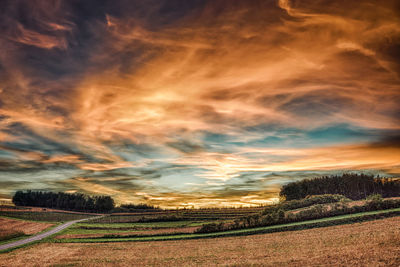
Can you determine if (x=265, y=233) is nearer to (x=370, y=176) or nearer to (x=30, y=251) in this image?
(x=30, y=251)

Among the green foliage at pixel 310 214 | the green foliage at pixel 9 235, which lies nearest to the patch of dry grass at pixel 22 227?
the green foliage at pixel 9 235

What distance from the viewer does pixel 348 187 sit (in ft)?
531

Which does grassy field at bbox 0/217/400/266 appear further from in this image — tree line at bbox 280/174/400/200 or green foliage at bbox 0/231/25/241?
tree line at bbox 280/174/400/200

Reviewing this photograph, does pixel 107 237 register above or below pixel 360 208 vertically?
below

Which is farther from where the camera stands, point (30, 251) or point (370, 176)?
point (370, 176)

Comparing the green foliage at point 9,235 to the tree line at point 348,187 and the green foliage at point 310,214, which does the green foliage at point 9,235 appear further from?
the tree line at point 348,187

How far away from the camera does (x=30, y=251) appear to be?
161ft

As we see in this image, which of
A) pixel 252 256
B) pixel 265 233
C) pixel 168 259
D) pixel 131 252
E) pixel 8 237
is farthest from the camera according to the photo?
pixel 8 237

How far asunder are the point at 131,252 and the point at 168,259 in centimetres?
1123

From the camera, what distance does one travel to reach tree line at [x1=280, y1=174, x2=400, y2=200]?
533 feet

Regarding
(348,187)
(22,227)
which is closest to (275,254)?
(22,227)

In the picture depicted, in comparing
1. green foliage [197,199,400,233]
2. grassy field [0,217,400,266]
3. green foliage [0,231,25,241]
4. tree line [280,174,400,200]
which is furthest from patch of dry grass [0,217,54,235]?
tree line [280,174,400,200]

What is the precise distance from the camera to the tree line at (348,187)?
162500 millimetres

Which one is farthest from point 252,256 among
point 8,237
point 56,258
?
point 8,237
